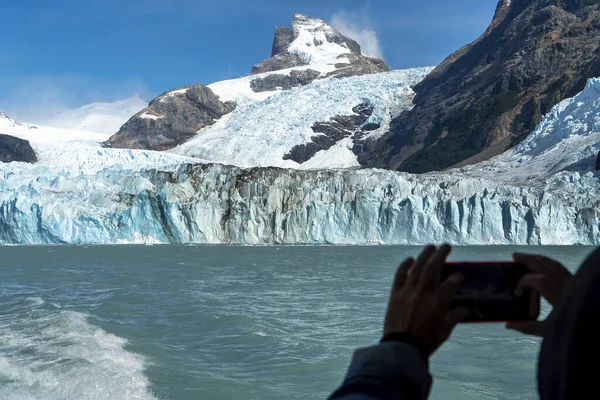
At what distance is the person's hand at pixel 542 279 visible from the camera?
1.25m

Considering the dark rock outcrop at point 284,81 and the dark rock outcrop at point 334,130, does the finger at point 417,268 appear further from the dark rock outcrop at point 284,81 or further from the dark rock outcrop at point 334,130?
the dark rock outcrop at point 284,81

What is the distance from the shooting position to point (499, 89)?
8975 cm

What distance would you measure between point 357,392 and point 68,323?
899 cm

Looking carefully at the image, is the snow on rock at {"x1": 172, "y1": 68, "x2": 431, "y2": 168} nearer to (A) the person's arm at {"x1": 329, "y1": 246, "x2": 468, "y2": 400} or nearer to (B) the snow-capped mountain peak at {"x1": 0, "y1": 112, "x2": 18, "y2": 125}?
(B) the snow-capped mountain peak at {"x1": 0, "y1": 112, "x2": 18, "y2": 125}

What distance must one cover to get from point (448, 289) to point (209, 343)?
746cm

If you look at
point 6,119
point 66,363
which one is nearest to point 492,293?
point 66,363

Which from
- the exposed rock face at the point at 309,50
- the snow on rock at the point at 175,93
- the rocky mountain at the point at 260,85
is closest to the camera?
the rocky mountain at the point at 260,85

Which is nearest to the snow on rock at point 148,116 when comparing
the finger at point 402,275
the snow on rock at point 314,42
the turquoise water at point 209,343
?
the snow on rock at point 314,42

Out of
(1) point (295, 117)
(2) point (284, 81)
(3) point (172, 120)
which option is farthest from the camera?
(2) point (284, 81)

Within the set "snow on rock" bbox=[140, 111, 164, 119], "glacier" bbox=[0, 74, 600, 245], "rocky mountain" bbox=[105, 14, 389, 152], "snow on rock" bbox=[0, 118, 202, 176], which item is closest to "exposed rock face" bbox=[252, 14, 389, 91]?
"rocky mountain" bbox=[105, 14, 389, 152]

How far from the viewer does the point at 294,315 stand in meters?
10.7

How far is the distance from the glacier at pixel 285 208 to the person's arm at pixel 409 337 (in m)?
34.4

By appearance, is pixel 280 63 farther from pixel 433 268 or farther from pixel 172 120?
pixel 433 268

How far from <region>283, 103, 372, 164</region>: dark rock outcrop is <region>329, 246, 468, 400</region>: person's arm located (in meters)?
102
